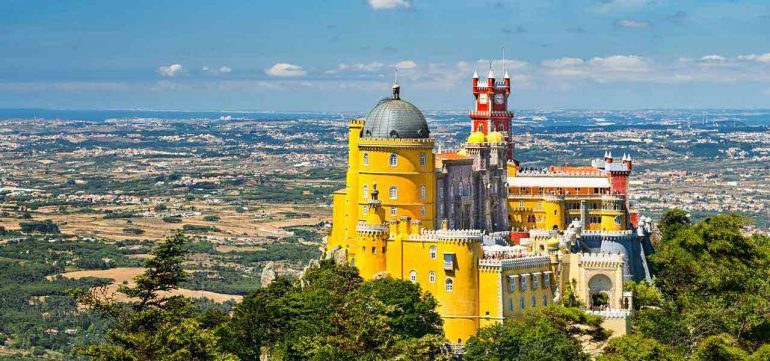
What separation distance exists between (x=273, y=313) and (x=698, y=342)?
28.1 m

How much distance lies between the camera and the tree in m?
68.0

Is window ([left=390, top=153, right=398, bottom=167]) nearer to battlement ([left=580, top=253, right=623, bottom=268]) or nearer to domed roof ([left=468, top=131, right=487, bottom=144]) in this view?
domed roof ([left=468, top=131, right=487, bottom=144])

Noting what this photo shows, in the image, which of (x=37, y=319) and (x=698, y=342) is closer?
(x=698, y=342)

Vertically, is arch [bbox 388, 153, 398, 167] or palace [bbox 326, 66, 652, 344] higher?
arch [bbox 388, 153, 398, 167]

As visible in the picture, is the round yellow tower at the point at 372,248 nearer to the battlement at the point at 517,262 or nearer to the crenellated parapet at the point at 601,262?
the battlement at the point at 517,262

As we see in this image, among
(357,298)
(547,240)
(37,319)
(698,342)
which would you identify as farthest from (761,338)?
(37,319)

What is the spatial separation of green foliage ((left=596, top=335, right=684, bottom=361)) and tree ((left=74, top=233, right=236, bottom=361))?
24584mm

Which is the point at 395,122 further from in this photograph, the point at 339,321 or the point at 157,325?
the point at 157,325

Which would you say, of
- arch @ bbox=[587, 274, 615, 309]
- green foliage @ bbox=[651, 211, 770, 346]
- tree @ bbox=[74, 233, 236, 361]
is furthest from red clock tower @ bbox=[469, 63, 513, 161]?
tree @ bbox=[74, 233, 236, 361]

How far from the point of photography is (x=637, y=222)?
125625 mm

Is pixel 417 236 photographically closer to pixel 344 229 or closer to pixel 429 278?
pixel 429 278

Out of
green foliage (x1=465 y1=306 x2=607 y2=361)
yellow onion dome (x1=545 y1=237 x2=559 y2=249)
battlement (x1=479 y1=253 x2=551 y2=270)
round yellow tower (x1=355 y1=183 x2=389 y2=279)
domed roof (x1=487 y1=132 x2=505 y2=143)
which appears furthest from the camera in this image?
domed roof (x1=487 y1=132 x2=505 y2=143)

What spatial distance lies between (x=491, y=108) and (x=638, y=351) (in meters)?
58.7

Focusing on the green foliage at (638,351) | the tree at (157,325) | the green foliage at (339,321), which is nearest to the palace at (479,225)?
the green foliage at (339,321)
